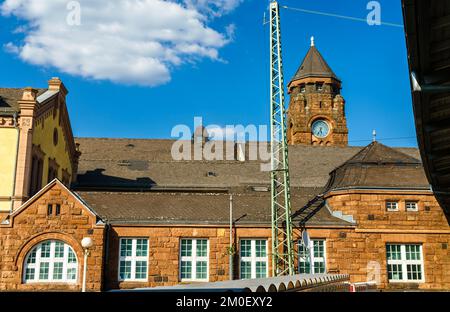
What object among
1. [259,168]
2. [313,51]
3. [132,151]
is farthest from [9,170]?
[313,51]

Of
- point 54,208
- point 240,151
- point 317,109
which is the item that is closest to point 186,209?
point 54,208

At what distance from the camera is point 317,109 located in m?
68.6

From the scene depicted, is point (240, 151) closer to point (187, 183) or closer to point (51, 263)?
point (187, 183)

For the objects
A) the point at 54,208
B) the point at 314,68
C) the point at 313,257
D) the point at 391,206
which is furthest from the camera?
the point at 314,68

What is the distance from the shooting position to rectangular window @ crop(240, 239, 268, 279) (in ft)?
87.5

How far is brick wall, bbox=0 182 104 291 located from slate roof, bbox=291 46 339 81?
163 ft

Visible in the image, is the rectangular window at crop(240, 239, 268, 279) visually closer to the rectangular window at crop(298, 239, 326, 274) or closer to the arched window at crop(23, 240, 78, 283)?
the rectangular window at crop(298, 239, 326, 274)

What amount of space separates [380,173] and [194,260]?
11.9m

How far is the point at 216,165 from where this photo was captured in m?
40.8

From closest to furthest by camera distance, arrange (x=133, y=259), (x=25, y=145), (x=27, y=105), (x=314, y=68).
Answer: (x=133, y=259)
(x=25, y=145)
(x=27, y=105)
(x=314, y=68)

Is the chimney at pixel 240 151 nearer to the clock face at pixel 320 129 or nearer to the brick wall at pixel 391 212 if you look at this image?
the brick wall at pixel 391 212

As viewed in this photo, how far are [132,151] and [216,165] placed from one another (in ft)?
25.0

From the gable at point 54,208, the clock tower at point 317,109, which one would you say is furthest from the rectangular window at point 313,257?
the clock tower at point 317,109
